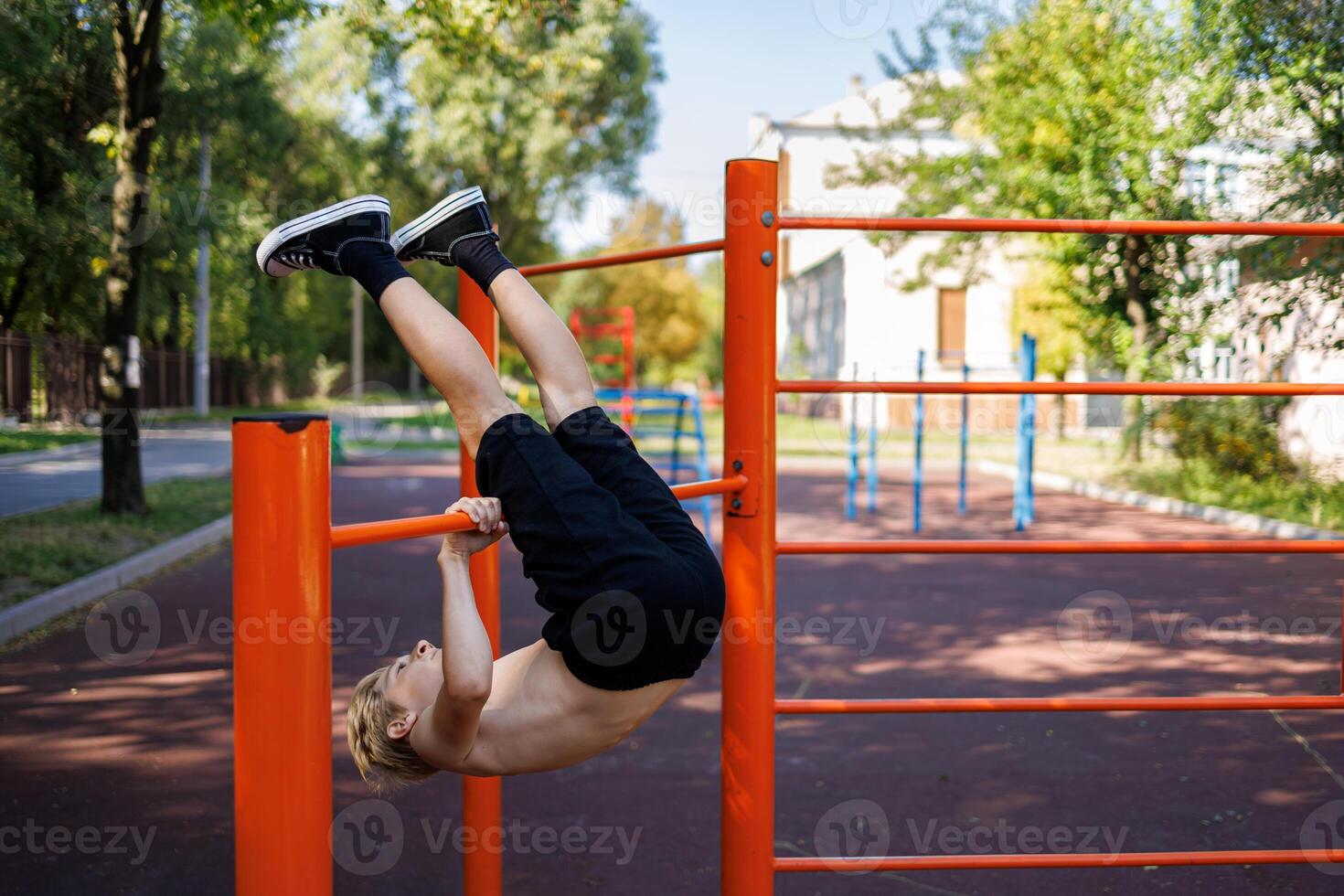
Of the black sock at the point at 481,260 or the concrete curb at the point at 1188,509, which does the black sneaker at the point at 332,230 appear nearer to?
the black sock at the point at 481,260

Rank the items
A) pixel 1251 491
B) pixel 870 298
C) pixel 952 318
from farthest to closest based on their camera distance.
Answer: pixel 870 298
pixel 952 318
pixel 1251 491

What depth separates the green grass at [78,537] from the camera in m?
6.21

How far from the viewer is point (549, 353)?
204 centimetres

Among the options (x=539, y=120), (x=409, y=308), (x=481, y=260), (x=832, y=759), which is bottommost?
(x=832, y=759)

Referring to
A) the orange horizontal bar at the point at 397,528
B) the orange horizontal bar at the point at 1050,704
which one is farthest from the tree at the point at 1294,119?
the orange horizontal bar at the point at 397,528

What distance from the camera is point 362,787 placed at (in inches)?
139

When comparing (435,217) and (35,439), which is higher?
(435,217)

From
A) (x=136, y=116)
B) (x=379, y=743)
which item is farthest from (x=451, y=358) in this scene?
(x=136, y=116)

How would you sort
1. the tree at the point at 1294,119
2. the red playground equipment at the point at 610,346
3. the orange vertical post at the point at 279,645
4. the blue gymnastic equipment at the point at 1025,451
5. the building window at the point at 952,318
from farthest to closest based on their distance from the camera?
1. the building window at the point at 952,318
2. the red playground equipment at the point at 610,346
3. the blue gymnastic equipment at the point at 1025,451
4. the tree at the point at 1294,119
5. the orange vertical post at the point at 279,645

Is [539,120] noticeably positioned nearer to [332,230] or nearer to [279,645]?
[332,230]

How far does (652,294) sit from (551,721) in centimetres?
3635

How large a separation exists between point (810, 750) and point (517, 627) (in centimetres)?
224

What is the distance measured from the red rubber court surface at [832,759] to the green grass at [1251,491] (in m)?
2.91

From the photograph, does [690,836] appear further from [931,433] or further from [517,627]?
[931,433]
